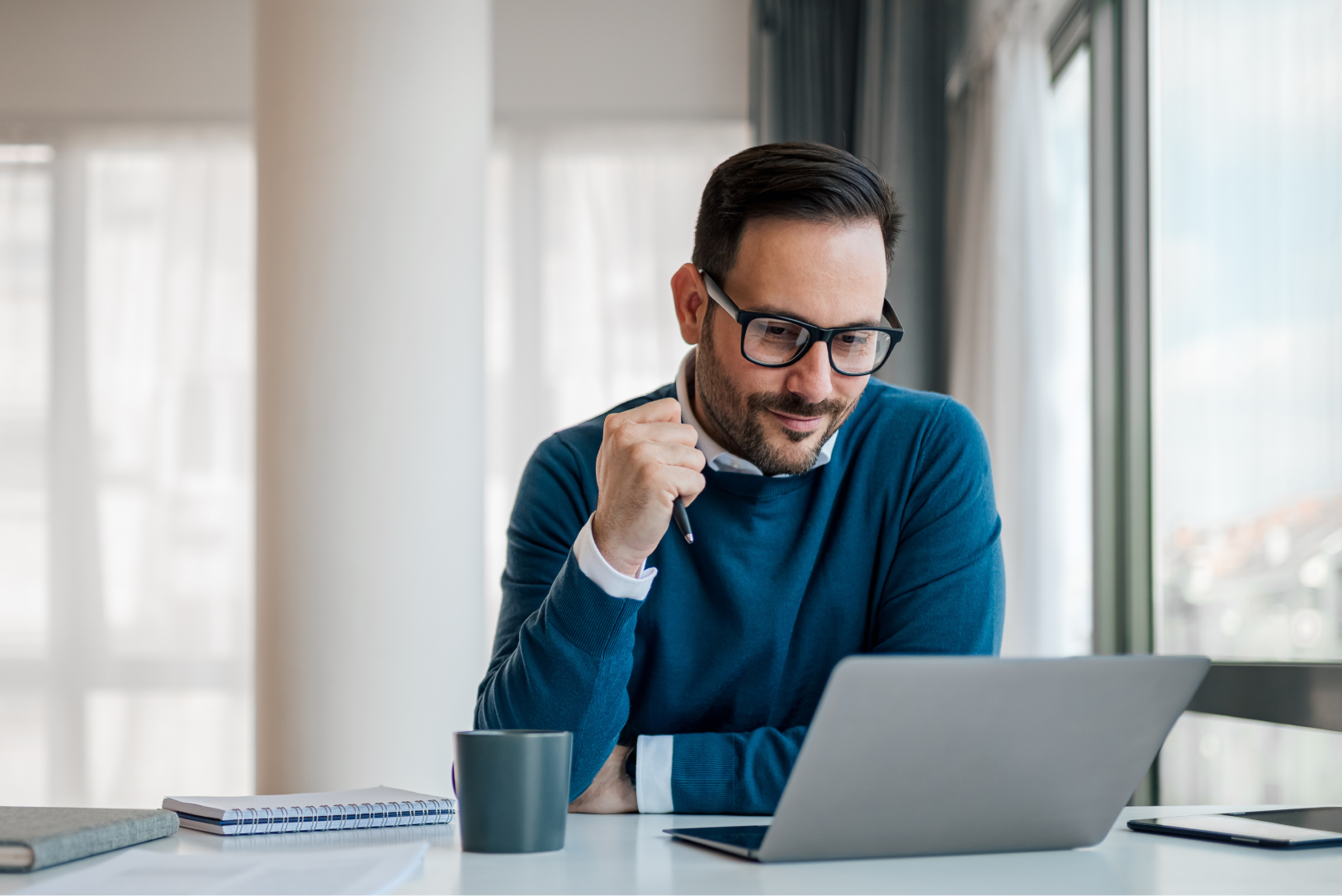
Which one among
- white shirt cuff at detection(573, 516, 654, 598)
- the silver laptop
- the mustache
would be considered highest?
the mustache

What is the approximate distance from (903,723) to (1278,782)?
1.96 meters

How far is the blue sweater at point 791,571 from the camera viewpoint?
139cm

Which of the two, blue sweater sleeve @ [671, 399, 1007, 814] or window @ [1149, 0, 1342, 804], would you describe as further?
window @ [1149, 0, 1342, 804]

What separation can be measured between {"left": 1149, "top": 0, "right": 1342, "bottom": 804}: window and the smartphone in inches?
48.8

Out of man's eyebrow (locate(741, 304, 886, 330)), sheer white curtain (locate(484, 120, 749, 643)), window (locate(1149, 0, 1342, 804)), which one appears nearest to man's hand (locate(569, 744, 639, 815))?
man's eyebrow (locate(741, 304, 886, 330))

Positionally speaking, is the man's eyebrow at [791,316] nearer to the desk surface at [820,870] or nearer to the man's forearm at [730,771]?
the man's forearm at [730,771]

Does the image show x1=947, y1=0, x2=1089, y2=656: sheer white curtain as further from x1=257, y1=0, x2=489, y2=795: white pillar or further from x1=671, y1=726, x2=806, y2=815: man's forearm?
x1=671, y1=726, x2=806, y2=815: man's forearm

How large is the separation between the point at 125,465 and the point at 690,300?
322 centimetres

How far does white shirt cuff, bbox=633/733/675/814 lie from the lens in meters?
1.13

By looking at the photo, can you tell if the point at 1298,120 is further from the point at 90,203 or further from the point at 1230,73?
the point at 90,203

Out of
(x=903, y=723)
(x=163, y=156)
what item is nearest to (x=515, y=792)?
(x=903, y=723)

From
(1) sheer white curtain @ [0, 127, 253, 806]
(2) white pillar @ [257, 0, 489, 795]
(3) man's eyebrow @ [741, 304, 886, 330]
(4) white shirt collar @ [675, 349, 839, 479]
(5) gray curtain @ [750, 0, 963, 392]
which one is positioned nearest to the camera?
(3) man's eyebrow @ [741, 304, 886, 330]

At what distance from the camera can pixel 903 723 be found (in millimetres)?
723

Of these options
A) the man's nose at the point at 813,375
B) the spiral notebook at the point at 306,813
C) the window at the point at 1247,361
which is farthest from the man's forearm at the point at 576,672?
the window at the point at 1247,361
